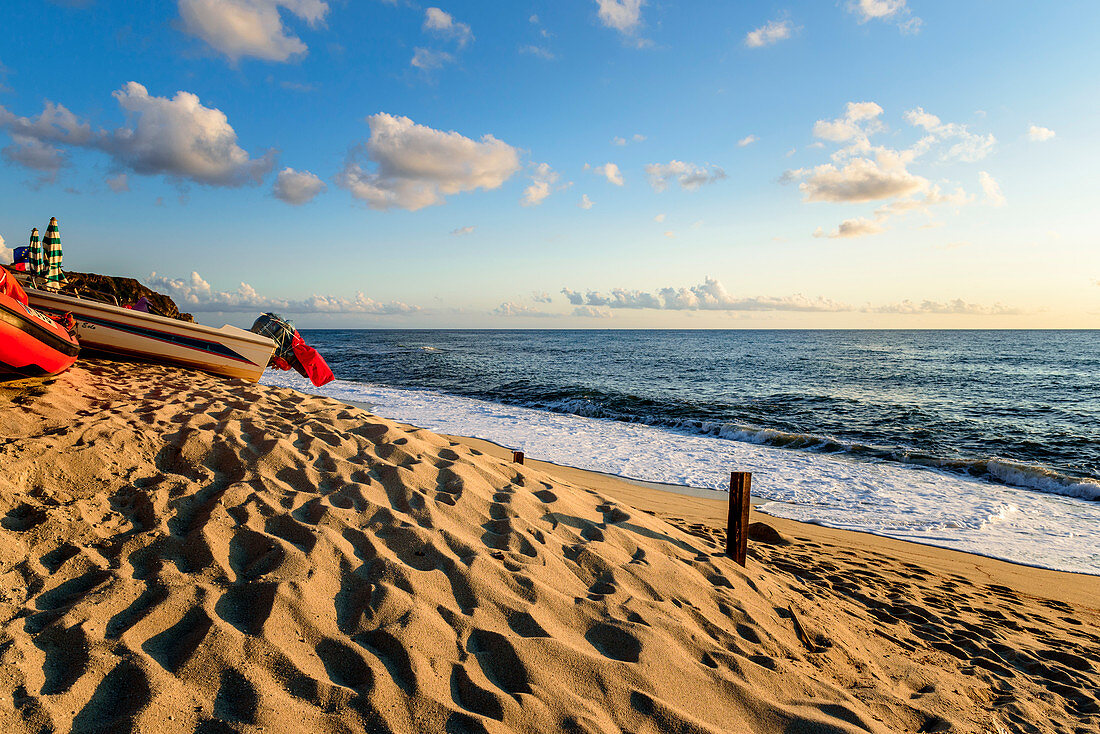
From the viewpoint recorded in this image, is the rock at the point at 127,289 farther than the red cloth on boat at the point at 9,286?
Yes

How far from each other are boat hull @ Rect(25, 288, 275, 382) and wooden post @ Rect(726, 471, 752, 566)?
967 centimetres

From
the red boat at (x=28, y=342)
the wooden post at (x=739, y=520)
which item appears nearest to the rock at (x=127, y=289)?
the red boat at (x=28, y=342)

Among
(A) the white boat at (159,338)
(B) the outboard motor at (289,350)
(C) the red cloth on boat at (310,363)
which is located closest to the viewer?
(A) the white boat at (159,338)

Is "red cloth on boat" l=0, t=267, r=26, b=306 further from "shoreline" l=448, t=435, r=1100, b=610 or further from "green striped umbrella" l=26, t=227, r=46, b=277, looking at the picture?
"shoreline" l=448, t=435, r=1100, b=610

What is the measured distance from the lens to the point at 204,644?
2.62 m

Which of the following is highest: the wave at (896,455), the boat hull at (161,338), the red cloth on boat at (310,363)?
the boat hull at (161,338)

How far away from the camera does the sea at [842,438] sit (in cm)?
849

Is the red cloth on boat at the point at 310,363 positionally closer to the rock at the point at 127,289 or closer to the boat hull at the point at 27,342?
the boat hull at the point at 27,342

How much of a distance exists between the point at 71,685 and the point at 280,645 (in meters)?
0.83

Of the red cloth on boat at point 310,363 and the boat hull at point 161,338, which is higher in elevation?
the boat hull at point 161,338

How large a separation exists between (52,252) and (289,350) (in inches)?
172

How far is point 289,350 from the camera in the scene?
11664 millimetres

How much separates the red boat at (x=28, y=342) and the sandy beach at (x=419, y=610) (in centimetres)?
35

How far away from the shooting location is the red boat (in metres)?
5.59
